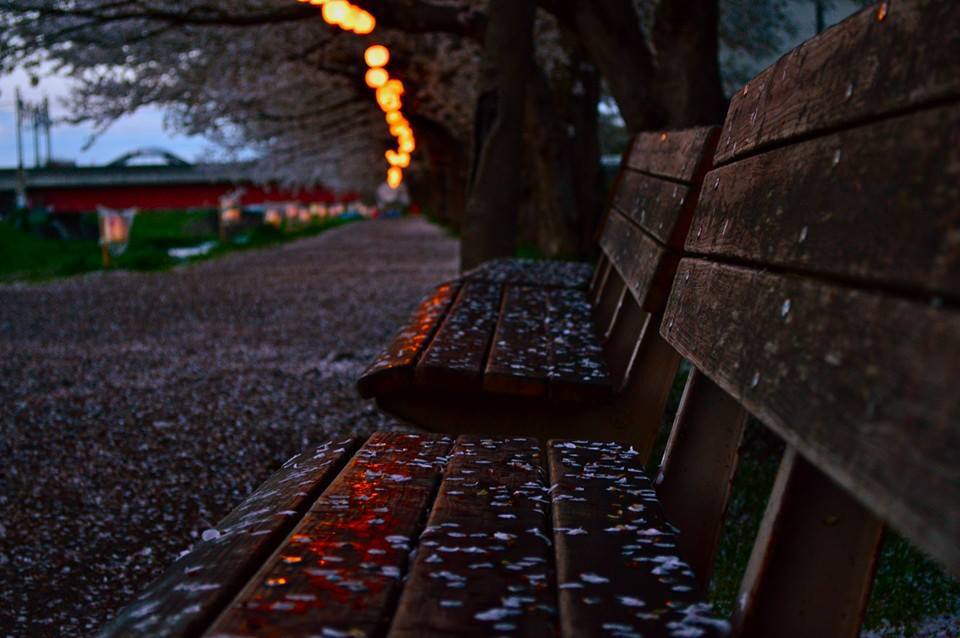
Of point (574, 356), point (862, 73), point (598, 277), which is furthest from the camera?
point (598, 277)

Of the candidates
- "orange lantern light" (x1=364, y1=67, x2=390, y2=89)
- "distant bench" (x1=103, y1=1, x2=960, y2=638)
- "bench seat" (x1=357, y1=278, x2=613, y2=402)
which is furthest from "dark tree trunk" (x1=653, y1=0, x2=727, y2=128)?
"orange lantern light" (x1=364, y1=67, x2=390, y2=89)

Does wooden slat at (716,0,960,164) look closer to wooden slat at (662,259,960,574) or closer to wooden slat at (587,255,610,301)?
wooden slat at (662,259,960,574)

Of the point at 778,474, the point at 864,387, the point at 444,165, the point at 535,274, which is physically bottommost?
the point at 444,165

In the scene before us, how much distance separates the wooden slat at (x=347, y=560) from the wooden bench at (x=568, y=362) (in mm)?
809

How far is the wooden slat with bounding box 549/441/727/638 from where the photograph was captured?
127cm

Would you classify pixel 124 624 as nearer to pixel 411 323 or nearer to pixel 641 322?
pixel 641 322

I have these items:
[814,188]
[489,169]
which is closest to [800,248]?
[814,188]

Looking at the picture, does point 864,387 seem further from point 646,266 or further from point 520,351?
point 520,351

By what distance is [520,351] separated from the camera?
10.6ft

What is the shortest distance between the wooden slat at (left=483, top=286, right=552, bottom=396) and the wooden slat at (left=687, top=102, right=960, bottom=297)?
1.05 metres

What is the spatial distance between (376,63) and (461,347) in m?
12.7

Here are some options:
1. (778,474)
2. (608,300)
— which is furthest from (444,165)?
(778,474)

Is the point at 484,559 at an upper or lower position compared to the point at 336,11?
lower

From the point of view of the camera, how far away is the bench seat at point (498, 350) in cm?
285
